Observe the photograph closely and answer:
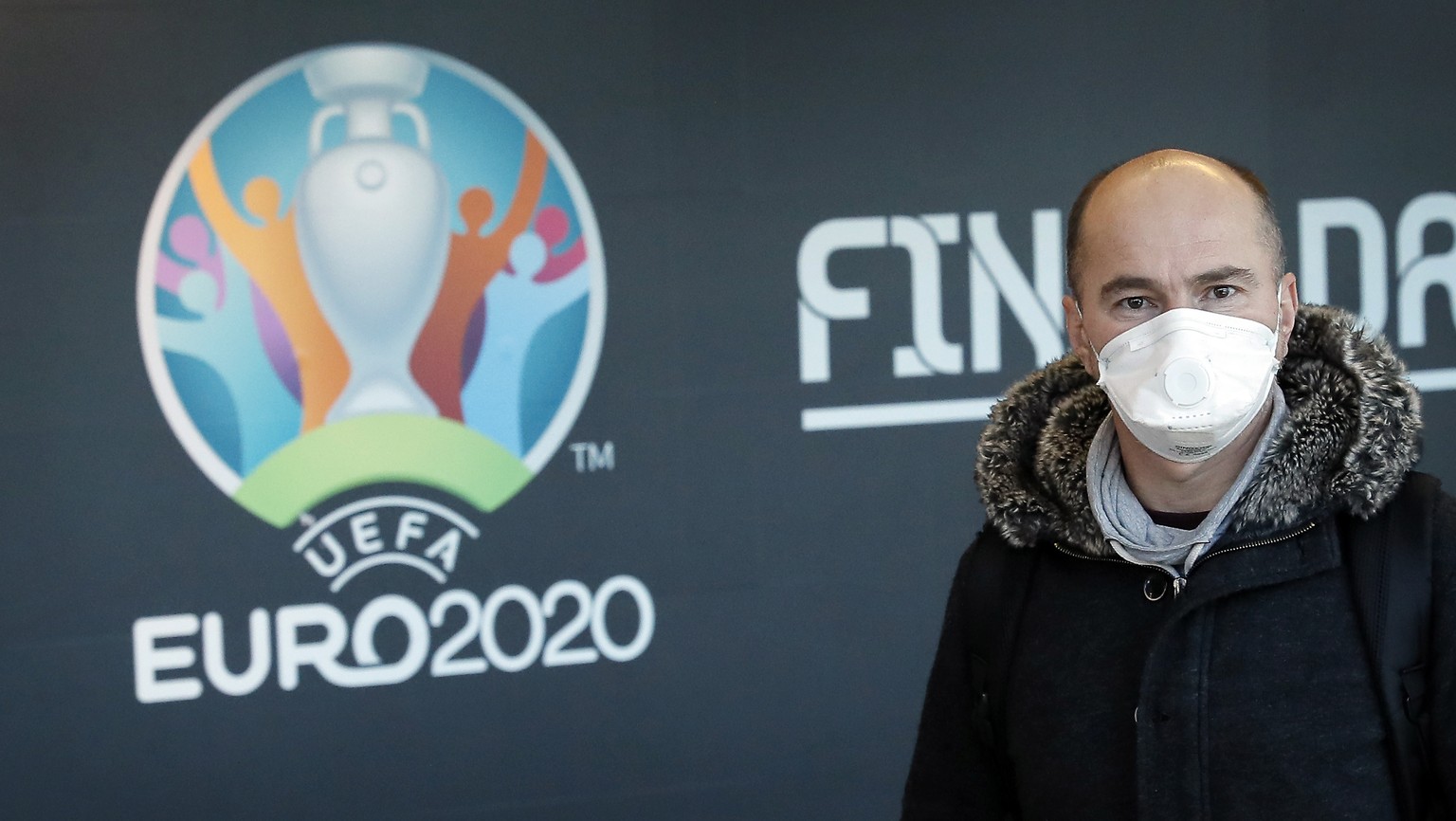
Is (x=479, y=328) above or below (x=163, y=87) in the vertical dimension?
below

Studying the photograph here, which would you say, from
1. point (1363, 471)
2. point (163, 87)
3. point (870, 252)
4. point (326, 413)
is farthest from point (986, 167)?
point (1363, 471)

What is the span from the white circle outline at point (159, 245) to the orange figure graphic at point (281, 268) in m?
0.07

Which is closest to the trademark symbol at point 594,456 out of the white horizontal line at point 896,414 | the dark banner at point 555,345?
the dark banner at point 555,345

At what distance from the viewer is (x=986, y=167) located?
3.18 meters

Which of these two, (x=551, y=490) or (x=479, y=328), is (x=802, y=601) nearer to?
(x=551, y=490)

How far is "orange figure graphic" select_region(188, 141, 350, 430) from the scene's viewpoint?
2.90 m

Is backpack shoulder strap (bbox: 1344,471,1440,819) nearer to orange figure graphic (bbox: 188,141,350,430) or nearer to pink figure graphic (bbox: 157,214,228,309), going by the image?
orange figure graphic (bbox: 188,141,350,430)

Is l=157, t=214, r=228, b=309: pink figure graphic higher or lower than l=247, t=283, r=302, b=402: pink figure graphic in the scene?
higher

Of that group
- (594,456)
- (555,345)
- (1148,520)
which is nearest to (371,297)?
(555,345)

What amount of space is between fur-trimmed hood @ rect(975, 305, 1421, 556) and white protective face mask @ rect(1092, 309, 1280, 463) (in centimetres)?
6

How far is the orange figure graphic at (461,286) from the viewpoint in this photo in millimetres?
3008

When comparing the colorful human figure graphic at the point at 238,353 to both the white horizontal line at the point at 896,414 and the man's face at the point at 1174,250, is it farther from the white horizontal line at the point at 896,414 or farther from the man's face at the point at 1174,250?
the man's face at the point at 1174,250

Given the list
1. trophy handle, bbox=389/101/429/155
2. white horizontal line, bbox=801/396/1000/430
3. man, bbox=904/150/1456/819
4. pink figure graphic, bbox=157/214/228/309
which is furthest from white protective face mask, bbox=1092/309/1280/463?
pink figure graphic, bbox=157/214/228/309

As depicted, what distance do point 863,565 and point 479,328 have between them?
97 cm
